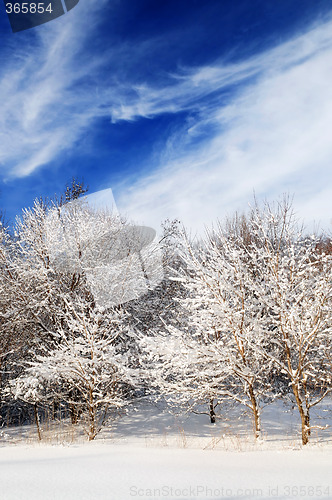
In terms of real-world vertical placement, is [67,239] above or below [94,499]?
above

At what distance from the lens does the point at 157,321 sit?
12.3 metres

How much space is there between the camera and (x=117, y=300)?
1058 centimetres

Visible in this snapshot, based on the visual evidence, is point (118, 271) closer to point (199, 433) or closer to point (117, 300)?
point (117, 300)

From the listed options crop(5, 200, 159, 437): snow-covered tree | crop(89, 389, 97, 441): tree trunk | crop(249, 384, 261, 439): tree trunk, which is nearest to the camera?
crop(249, 384, 261, 439): tree trunk

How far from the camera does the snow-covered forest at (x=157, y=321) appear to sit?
6422 mm

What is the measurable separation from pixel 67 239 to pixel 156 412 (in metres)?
5.97

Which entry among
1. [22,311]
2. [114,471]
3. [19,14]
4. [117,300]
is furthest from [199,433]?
[19,14]

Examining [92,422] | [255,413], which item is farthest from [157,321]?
[255,413]

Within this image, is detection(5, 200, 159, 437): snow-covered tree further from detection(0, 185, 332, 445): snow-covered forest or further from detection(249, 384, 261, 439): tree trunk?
detection(249, 384, 261, 439): tree trunk

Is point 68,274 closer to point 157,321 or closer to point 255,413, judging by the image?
point 157,321
